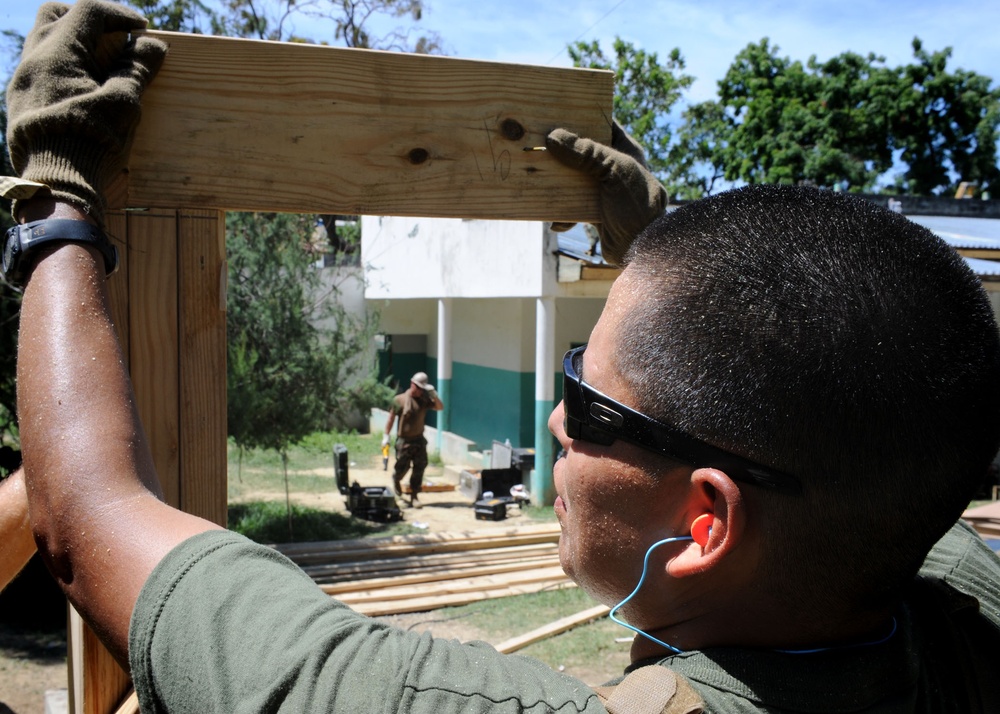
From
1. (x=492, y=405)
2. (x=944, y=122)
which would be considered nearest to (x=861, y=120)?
(x=944, y=122)

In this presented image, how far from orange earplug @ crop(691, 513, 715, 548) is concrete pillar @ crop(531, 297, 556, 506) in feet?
38.1

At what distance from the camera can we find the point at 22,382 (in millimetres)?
1042

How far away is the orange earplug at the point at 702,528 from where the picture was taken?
39.1 inches

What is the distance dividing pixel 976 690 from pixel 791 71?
101 ft

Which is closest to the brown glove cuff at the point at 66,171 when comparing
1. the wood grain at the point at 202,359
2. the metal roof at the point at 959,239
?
the wood grain at the point at 202,359

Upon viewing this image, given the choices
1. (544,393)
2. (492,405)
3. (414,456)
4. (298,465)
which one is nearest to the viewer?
(544,393)

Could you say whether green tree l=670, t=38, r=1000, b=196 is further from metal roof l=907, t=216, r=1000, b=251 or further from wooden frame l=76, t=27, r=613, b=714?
wooden frame l=76, t=27, r=613, b=714

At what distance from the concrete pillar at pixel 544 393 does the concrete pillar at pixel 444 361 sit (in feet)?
13.7

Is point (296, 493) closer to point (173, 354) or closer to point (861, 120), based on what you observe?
point (173, 354)

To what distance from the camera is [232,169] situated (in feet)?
5.16

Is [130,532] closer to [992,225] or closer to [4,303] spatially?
[4,303]

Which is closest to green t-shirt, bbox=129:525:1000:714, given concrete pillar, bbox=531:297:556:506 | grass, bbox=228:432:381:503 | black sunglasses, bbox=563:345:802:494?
black sunglasses, bbox=563:345:802:494

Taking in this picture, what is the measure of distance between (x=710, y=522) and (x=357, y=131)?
1.06 meters

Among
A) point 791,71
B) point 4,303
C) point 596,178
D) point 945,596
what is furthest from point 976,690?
point 791,71
